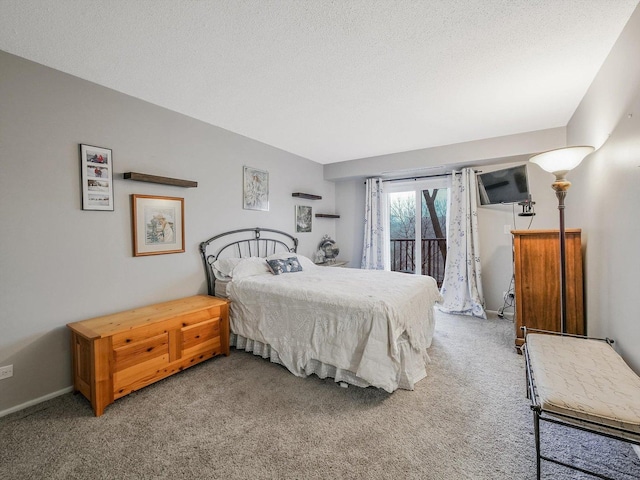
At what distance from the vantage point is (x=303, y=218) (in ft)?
15.9

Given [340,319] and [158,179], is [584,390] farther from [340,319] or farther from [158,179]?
[158,179]

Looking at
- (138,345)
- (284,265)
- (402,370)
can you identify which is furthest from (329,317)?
(138,345)

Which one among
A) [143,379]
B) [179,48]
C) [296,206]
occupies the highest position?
[179,48]

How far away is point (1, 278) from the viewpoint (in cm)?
196

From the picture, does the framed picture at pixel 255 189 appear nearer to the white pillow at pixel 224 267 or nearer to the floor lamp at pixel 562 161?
the white pillow at pixel 224 267

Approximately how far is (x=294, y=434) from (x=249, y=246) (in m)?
2.53

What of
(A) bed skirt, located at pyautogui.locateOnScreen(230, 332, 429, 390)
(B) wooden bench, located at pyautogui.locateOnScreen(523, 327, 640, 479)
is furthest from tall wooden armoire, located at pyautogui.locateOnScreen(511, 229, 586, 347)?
(A) bed skirt, located at pyautogui.locateOnScreen(230, 332, 429, 390)

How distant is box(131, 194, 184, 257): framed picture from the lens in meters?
2.66

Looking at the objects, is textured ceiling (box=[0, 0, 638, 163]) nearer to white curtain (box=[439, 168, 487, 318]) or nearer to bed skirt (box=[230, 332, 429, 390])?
white curtain (box=[439, 168, 487, 318])

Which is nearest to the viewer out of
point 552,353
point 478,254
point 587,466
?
point 587,466

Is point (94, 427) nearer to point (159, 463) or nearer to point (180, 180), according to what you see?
point (159, 463)

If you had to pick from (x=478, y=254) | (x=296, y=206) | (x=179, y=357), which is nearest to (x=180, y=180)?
(x=179, y=357)

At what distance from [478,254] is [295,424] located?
358cm

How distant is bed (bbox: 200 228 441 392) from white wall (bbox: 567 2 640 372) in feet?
4.35
